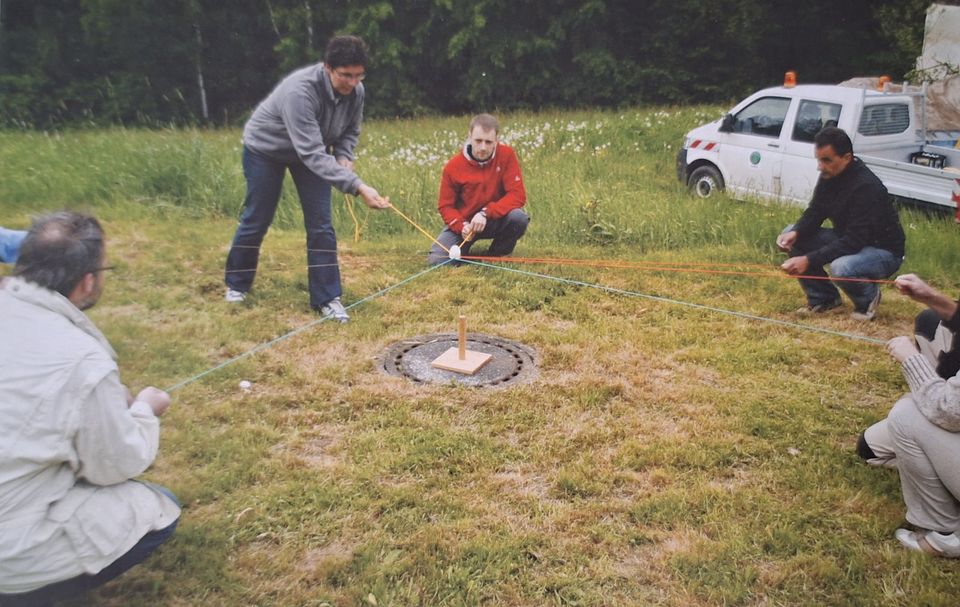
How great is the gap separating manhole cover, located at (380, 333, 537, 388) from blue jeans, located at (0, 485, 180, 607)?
1876mm

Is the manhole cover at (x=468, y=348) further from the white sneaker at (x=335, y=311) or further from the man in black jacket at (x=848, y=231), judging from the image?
the man in black jacket at (x=848, y=231)

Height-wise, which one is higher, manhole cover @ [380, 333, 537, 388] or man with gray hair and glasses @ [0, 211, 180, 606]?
man with gray hair and glasses @ [0, 211, 180, 606]

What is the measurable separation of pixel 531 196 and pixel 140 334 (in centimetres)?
409

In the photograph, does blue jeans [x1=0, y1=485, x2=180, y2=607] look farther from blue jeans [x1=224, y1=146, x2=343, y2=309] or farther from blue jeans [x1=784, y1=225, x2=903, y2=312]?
blue jeans [x1=784, y1=225, x2=903, y2=312]

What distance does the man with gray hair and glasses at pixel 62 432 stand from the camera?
192cm

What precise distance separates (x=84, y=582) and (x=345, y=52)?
10.0 feet

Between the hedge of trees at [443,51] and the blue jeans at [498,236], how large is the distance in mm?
8304

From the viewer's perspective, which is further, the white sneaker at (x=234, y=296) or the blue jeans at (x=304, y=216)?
the white sneaker at (x=234, y=296)

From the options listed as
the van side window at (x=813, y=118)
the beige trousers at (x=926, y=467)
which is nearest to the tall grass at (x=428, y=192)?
the van side window at (x=813, y=118)

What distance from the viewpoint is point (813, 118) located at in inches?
287

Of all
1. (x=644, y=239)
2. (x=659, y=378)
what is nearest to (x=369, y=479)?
(x=659, y=378)

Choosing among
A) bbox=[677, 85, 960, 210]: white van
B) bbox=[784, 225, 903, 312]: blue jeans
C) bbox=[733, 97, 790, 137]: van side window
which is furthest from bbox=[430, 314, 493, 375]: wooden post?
bbox=[733, 97, 790, 137]: van side window

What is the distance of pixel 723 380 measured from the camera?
4074 mm

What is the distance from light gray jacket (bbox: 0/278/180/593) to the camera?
1.91 m
